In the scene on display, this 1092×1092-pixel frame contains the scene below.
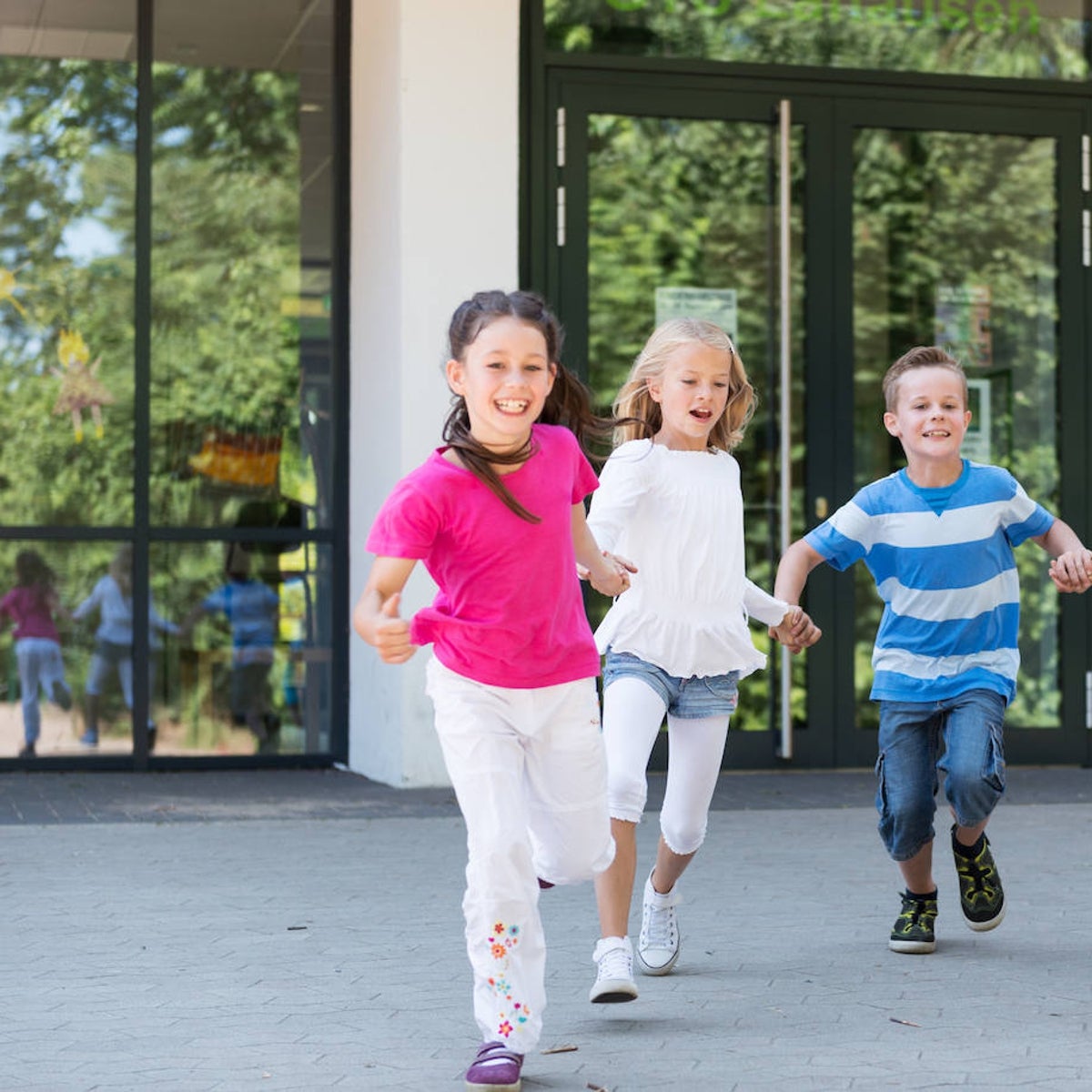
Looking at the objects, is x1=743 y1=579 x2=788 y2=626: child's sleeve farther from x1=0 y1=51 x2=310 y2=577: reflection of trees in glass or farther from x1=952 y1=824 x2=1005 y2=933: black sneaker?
x1=0 y1=51 x2=310 y2=577: reflection of trees in glass

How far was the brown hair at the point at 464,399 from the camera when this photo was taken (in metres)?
4.11

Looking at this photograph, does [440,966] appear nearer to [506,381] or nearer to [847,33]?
[506,381]

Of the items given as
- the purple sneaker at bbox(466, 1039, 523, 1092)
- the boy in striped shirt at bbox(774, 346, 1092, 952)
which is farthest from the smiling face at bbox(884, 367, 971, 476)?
the purple sneaker at bbox(466, 1039, 523, 1092)

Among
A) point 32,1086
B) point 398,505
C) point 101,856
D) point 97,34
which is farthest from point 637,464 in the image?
point 97,34

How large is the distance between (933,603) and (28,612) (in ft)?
19.1

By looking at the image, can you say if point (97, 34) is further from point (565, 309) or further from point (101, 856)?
point (101, 856)

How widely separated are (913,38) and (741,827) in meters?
4.56

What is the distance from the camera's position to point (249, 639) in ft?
32.9

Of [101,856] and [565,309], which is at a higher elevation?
[565,309]

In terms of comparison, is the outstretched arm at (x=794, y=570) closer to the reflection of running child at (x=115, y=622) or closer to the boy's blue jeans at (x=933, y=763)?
the boy's blue jeans at (x=933, y=763)

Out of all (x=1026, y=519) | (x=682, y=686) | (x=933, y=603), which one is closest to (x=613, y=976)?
(x=682, y=686)

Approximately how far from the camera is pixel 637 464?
5027 millimetres

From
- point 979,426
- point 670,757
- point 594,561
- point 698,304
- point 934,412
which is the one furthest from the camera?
point 979,426

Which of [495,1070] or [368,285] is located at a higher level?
[368,285]
